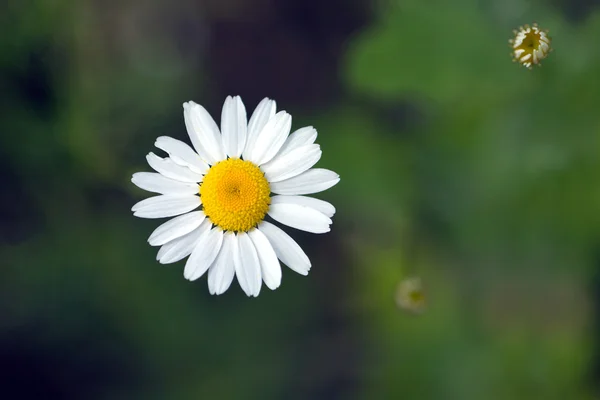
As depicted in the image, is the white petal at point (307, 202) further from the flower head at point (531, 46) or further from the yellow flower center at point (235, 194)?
the flower head at point (531, 46)

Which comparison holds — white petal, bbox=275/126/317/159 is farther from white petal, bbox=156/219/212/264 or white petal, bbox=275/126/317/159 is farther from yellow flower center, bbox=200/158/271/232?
white petal, bbox=156/219/212/264

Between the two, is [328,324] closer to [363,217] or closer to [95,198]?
[363,217]

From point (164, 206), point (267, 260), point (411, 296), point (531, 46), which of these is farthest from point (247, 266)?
point (531, 46)

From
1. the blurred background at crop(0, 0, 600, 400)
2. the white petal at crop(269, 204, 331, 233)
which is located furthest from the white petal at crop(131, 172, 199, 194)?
the blurred background at crop(0, 0, 600, 400)

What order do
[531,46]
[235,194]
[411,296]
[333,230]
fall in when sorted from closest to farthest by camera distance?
1. [235,194]
2. [531,46]
3. [411,296]
4. [333,230]

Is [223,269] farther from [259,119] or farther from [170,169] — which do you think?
[259,119]

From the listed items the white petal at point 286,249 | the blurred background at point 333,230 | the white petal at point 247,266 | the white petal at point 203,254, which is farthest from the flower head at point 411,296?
the white petal at point 203,254
